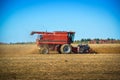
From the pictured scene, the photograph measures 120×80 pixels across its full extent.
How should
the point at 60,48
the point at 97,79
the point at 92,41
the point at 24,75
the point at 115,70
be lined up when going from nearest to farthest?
the point at 97,79, the point at 24,75, the point at 115,70, the point at 60,48, the point at 92,41

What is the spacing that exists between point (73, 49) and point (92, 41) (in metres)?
52.8

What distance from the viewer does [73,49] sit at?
34.1m

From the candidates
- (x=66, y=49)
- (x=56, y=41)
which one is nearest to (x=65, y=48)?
(x=66, y=49)

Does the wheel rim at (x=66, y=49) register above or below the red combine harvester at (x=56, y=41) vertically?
below

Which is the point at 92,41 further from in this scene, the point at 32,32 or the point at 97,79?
the point at 97,79

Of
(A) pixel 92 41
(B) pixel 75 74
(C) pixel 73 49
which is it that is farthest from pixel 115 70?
(A) pixel 92 41

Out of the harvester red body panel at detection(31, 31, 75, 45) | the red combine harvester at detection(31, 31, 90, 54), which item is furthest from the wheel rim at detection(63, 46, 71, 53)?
the harvester red body panel at detection(31, 31, 75, 45)

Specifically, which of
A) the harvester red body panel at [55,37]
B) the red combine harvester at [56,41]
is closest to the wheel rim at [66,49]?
the red combine harvester at [56,41]

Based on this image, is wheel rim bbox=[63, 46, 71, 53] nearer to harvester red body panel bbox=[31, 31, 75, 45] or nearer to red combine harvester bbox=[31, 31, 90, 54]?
red combine harvester bbox=[31, 31, 90, 54]

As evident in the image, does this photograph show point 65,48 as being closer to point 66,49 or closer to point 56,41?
point 66,49

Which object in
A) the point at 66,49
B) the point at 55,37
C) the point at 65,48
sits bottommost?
the point at 66,49

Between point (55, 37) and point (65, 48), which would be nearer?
point (65, 48)

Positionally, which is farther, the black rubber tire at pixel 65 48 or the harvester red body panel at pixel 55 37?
the harvester red body panel at pixel 55 37

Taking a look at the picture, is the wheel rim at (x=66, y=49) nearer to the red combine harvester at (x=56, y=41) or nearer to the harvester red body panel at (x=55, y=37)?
the red combine harvester at (x=56, y=41)
